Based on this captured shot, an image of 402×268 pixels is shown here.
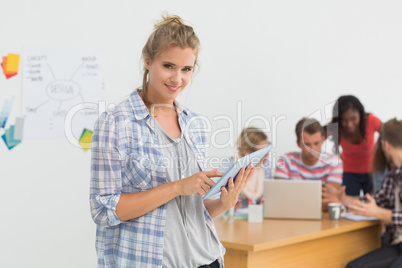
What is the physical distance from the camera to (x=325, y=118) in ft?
15.9

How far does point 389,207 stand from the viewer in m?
3.08

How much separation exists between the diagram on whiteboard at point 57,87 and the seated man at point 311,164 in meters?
1.44

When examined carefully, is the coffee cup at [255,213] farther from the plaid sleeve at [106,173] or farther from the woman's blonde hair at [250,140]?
the plaid sleeve at [106,173]

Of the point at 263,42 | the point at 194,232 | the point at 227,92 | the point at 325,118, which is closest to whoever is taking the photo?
the point at 194,232

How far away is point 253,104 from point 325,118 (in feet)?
3.10

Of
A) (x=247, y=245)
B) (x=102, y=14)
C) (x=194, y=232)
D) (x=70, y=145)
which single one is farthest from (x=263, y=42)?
(x=194, y=232)

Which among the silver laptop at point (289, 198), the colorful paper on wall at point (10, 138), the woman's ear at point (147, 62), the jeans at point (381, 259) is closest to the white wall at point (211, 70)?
the colorful paper on wall at point (10, 138)

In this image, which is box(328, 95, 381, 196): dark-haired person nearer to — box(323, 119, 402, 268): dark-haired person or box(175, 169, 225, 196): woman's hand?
box(323, 119, 402, 268): dark-haired person

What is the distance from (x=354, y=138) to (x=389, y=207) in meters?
1.11

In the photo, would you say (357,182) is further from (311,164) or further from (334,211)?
(334,211)

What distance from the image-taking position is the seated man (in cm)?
355

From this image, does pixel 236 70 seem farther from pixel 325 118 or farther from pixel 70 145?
pixel 70 145

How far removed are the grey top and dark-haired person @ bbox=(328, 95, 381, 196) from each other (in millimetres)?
2761

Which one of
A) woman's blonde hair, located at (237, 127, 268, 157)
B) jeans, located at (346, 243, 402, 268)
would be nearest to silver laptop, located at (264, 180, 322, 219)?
jeans, located at (346, 243, 402, 268)
